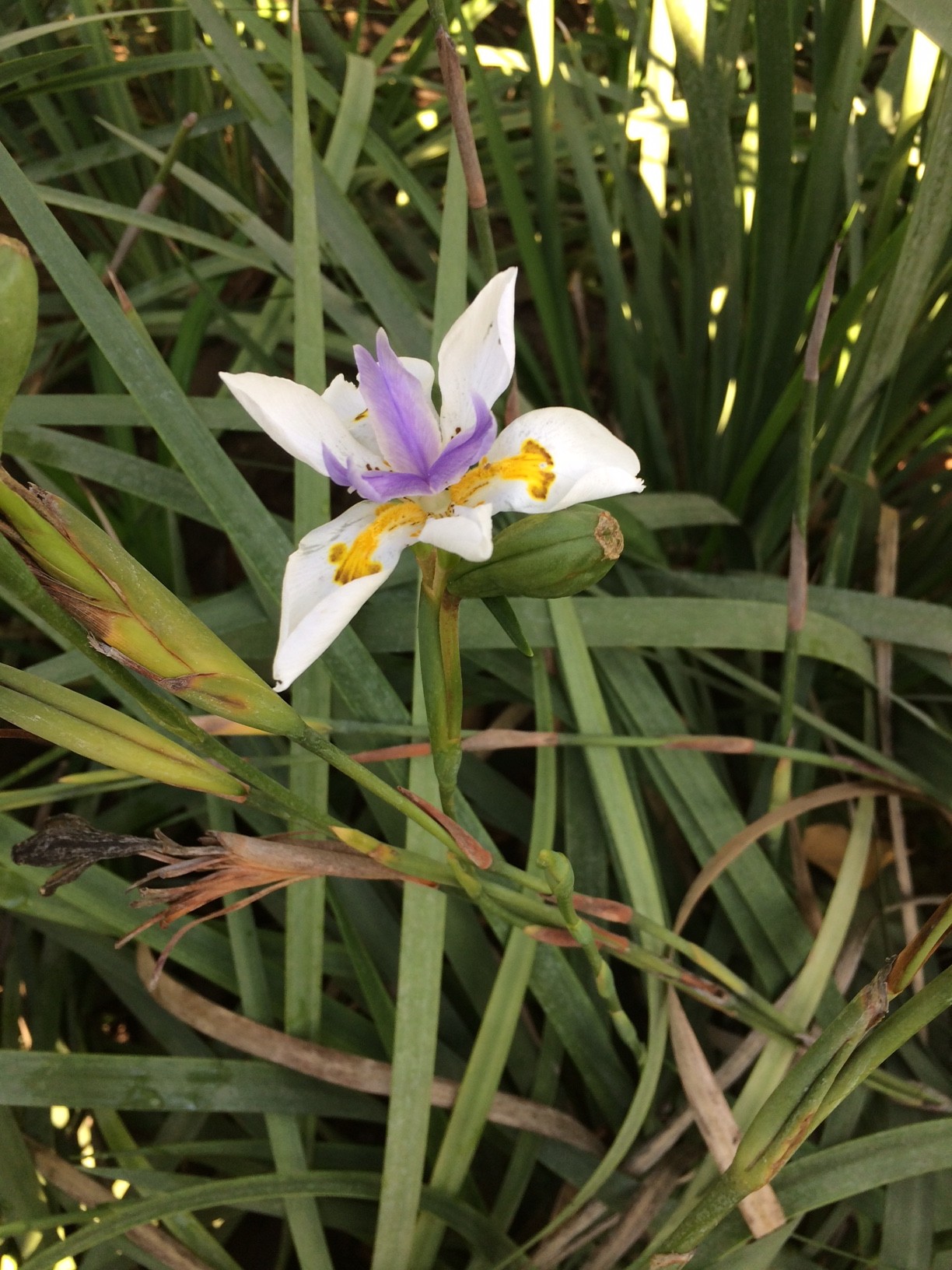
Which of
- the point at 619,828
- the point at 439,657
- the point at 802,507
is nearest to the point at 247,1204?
the point at 619,828

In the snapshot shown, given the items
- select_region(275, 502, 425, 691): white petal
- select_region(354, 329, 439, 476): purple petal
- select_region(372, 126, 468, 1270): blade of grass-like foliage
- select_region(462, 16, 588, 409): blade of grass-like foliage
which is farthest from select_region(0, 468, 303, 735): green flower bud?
select_region(462, 16, 588, 409): blade of grass-like foliage

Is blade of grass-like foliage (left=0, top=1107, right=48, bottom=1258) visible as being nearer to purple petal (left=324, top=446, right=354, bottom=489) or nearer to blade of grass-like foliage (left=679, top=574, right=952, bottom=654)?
purple petal (left=324, top=446, right=354, bottom=489)

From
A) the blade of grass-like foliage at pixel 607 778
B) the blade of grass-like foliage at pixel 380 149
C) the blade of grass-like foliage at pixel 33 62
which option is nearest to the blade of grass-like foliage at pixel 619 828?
the blade of grass-like foliage at pixel 607 778

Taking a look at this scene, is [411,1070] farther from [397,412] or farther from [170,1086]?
[397,412]

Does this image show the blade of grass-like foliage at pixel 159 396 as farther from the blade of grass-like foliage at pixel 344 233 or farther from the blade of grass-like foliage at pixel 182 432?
the blade of grass-like foliage at pixel 344 233

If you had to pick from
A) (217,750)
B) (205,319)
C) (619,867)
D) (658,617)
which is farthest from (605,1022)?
(205,319)

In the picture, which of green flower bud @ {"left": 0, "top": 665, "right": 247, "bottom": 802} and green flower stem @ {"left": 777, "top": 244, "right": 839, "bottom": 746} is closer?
green flower bud @ {"left": 0, "top": 665, "right": 247, "bottom": 802}

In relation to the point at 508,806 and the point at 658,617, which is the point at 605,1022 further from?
A: the point at 658,617
